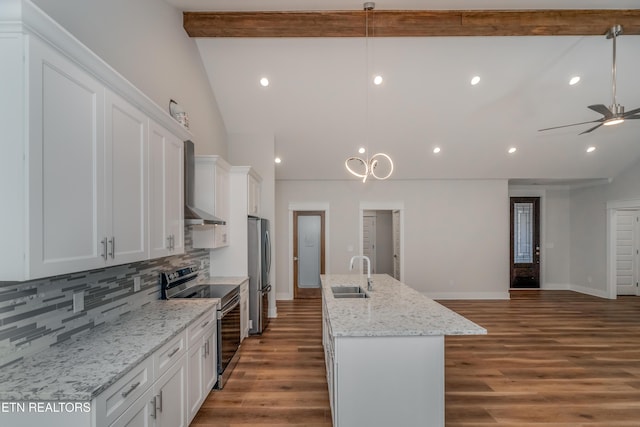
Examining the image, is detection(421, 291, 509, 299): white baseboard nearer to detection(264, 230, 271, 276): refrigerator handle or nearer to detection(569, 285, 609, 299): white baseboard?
detection(569, 285, 609, 299): white baseboard

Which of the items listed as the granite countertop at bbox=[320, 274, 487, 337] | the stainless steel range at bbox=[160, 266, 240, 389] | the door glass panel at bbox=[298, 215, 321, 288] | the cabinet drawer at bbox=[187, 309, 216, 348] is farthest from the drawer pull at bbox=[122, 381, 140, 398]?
the door glass panel at bbox=[298, 215, 321, 288]

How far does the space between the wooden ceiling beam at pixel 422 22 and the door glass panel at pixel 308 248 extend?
4237 millimetres

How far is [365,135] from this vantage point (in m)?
5.87

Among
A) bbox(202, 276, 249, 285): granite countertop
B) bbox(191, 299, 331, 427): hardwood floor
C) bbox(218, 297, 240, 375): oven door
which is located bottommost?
bbox(191, 299, 331, 427): hardwood floor

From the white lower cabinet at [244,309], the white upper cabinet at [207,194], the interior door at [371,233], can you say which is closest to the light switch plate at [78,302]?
the white upper cabinet at [207,194]

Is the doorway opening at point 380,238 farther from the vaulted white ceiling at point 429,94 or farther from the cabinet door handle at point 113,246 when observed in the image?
the cabinet door handle at point 113,246

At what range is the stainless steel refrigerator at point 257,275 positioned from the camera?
4664mm

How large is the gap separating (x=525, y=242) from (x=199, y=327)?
332 inches

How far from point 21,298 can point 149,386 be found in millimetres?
813

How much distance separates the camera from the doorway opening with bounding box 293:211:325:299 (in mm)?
7371

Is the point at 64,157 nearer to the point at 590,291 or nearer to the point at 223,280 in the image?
the point at 223,280

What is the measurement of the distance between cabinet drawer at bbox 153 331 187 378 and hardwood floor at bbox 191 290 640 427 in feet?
2.70

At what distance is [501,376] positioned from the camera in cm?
346

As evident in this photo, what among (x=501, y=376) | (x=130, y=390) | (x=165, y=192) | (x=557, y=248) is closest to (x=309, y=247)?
(x=501, y=376)
